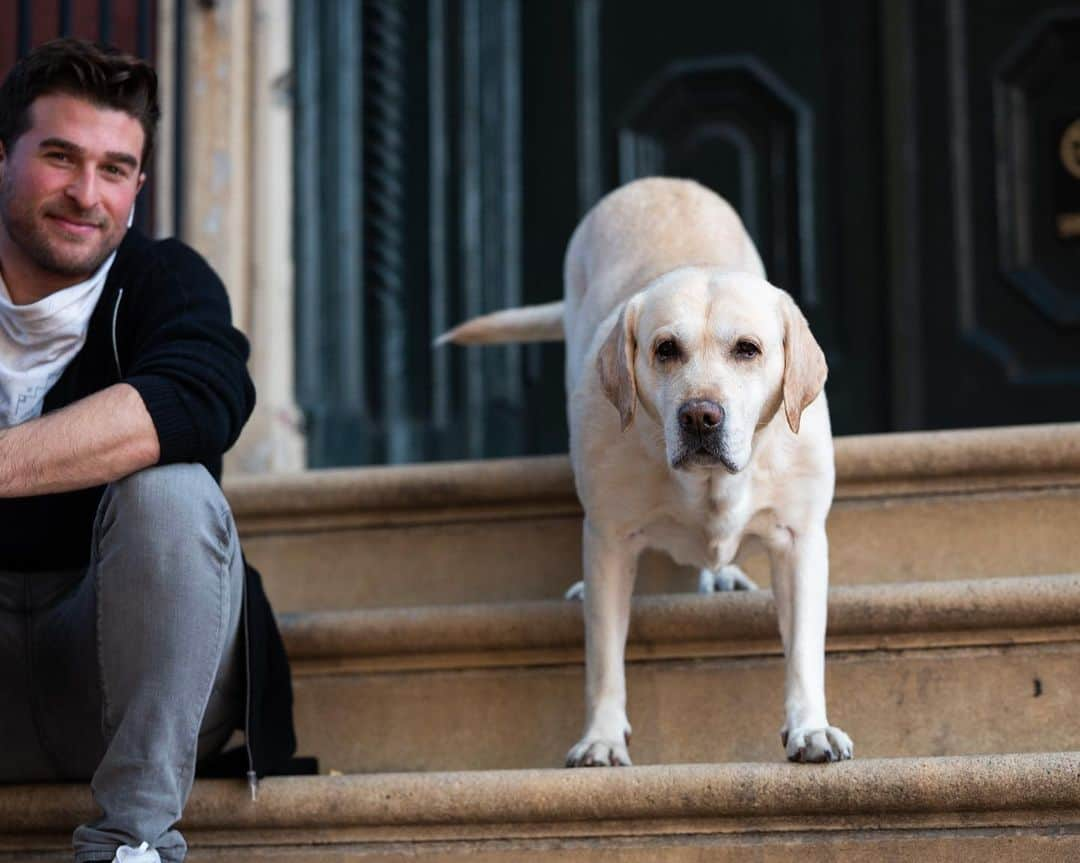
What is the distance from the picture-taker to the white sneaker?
1.92 m

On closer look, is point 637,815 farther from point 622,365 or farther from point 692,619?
point 622,365

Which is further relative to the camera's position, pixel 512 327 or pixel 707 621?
pixel 512 327

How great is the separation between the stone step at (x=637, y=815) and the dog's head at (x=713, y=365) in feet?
1.51

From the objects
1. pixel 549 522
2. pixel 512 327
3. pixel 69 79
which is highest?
pixel 69 79

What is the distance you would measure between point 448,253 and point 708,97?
732 millimetres

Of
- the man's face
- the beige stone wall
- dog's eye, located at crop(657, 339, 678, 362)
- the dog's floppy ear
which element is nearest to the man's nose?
the man's face

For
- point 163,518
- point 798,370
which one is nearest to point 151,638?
point 163,518

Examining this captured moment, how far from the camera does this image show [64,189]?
2.35 m

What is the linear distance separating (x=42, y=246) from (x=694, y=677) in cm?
112

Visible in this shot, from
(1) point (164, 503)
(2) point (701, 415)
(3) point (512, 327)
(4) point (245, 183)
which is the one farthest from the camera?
(4) point (245, 183)

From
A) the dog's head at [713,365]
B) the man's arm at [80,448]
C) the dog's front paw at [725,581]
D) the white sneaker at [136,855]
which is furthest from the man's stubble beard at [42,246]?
the dog's front paw at [725,581]

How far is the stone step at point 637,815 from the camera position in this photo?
1.97m

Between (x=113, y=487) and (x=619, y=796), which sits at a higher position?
(x=113, y=487)

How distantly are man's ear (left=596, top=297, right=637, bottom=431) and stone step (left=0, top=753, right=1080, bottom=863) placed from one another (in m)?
0.53
